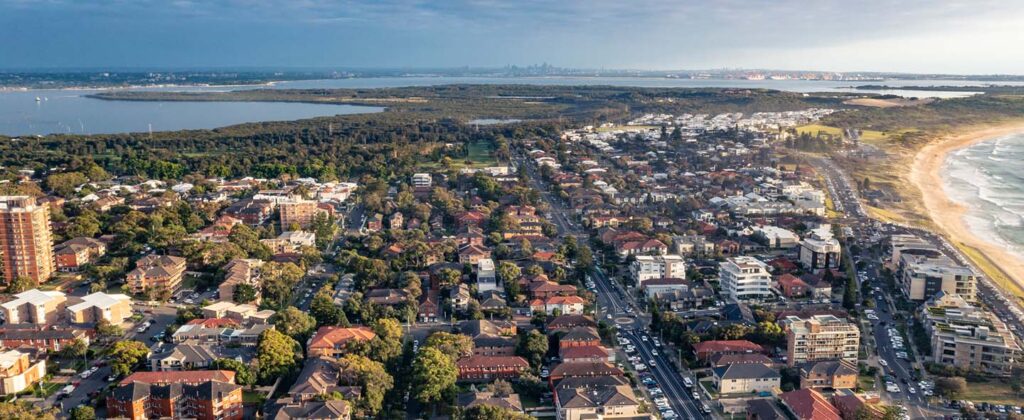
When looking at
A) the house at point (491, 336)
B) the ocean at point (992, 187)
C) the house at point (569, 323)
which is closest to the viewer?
the house at point (491, 336)

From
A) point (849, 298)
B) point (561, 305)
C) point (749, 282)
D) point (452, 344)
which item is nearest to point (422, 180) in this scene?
point (561, 305)

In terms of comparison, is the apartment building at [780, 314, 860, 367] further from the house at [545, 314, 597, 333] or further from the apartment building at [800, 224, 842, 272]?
the apartment building at [800, 224, 842, 272]

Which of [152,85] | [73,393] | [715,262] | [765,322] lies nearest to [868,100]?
[715,262]

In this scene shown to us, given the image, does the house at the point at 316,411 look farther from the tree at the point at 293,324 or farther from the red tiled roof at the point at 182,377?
the tree at the point at 293,324

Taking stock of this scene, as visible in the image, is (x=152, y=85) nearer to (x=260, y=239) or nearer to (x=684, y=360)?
(x=260, y=239)

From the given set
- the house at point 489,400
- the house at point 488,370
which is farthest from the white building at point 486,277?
the house at point 489,400

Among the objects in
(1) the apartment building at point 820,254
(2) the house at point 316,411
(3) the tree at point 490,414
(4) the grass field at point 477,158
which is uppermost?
(4) the grass field at point 477,158
